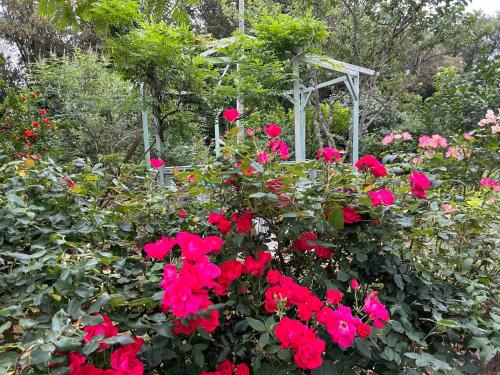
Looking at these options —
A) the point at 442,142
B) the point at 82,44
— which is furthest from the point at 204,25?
the point at 442,142

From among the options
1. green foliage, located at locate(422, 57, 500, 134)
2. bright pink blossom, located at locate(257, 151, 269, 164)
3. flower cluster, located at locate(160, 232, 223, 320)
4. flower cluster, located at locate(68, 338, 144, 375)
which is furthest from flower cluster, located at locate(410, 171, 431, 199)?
green foliage, located at locate(422, 57, 500, 134)

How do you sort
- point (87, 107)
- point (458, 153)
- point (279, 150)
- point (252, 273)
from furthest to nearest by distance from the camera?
point (87, 107)
point (458, 153)
point (279, 150)
point (252, 273)

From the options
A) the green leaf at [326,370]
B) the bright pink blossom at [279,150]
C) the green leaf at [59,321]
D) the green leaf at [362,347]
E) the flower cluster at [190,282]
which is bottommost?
the green leaf at [326,370]

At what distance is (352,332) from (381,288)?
1.24 feet

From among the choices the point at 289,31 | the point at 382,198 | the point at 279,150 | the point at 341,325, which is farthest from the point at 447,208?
the point at 289,31

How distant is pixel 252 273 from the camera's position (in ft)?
3.34

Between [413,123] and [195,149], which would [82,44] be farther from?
[413,123]

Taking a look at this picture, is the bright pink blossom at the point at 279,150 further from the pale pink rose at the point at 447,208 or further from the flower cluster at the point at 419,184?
the pale pink rose at the point at 447,208

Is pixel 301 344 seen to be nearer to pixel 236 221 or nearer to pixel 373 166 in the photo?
pixel 236 221

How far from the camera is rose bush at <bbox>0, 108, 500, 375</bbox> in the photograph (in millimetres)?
771

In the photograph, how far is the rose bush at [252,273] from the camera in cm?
77

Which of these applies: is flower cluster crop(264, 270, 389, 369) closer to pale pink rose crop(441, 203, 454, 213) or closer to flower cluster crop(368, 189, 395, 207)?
flower cluster crop(368, 189, 395, 207)

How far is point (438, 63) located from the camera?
1423 centimetres

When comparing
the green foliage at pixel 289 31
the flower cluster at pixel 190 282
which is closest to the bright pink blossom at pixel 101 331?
the flower cluster at pixel 190 282
